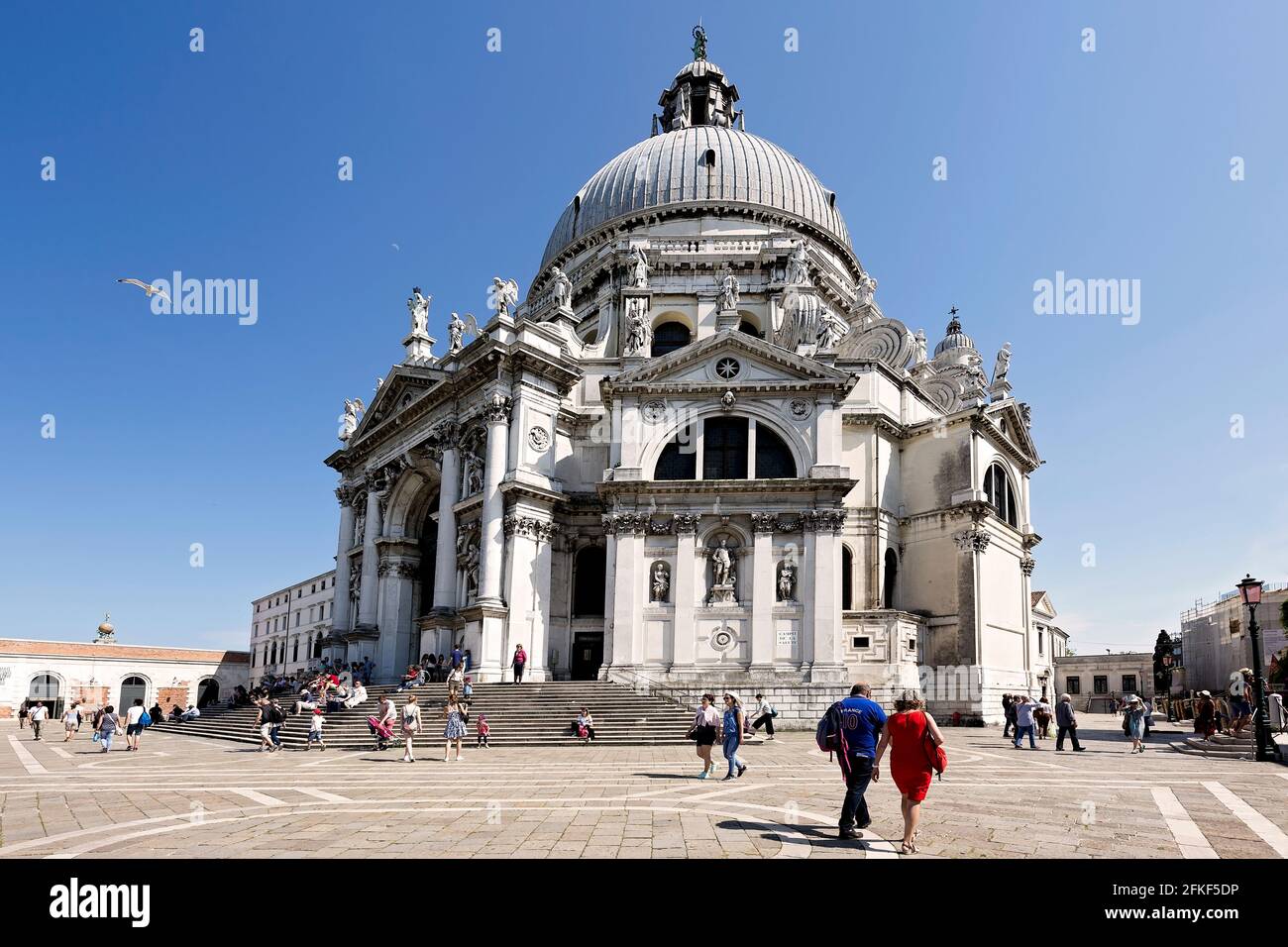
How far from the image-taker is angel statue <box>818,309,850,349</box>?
37.6 m

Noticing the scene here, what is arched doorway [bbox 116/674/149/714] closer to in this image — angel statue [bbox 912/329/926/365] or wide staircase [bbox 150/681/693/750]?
wide staircase [bbox 150/681/693/750]

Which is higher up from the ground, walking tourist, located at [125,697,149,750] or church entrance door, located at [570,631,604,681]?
church entrance door, located at [570,631,604,681]

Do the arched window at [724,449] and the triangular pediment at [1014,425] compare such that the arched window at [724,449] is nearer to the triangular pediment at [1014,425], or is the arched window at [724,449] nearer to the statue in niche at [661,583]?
the statue in niche at [661,583]

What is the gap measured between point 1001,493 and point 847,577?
9.50 metres

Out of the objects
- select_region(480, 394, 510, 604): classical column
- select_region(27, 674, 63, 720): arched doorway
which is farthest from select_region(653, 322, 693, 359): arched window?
select_region(27, 674, 63, 720): arched doorway

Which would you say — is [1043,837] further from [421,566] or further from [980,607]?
[421,566]

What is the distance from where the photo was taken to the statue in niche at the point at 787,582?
31.4 m

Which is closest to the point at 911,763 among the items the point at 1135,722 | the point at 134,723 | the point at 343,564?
the point at 1135,722

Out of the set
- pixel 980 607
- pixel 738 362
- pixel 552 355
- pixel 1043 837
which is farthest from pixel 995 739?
pixel 552 355

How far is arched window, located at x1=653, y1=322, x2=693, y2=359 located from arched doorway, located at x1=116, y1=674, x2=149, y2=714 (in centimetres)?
5015

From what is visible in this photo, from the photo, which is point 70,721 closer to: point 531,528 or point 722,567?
point 531,528

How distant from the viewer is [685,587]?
1250 inches

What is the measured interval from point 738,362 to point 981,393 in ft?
38.8
